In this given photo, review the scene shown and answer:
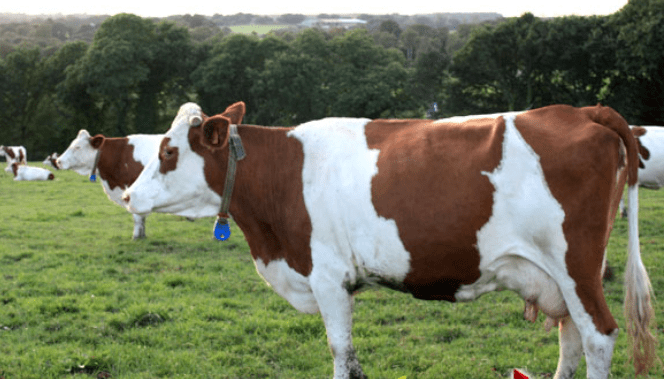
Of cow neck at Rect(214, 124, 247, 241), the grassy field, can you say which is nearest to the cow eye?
cow neck at Rect(214, 124, 247, 241)

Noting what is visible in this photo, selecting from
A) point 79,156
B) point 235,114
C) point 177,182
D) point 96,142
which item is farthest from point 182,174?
point 79,156

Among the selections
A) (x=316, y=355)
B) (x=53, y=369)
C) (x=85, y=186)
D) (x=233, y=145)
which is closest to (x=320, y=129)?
(x=233, y=145)

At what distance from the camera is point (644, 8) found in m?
35.6

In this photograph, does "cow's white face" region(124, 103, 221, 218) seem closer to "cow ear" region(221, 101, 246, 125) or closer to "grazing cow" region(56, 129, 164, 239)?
"cow ear" region(221, 101, 246, 125)

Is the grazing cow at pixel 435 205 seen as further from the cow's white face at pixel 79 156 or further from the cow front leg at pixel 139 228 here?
the cow's white face at pixel 79 156

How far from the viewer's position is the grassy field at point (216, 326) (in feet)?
18.0

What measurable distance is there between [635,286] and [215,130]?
9.52 ft

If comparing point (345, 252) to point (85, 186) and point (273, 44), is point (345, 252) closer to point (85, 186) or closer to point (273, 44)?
point (85, 186)

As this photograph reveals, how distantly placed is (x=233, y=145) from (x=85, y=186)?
20732 mm

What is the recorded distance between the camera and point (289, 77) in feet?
162

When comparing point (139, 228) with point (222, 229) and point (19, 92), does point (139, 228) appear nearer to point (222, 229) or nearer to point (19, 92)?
point (222, 229)

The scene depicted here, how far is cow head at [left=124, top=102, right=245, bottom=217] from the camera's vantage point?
15.2ft

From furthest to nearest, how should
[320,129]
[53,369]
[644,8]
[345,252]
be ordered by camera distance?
[644,8]
[53,369]
[320,129]
[345,252]

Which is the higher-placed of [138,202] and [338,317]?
[138,202]
